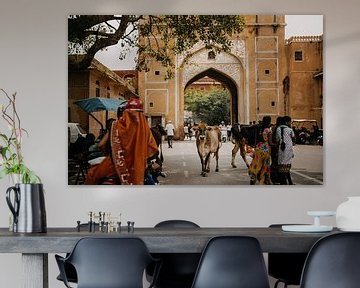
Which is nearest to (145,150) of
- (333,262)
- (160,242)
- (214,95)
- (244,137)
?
(214,95)

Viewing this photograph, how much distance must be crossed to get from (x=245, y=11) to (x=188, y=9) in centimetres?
52

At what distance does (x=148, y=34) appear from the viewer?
637cm

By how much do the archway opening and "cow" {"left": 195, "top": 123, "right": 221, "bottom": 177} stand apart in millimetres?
83

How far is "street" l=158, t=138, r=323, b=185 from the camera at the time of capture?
634cm

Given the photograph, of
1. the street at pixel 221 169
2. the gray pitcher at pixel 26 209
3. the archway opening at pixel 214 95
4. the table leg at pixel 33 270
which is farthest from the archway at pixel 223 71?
the table leg at pixel 33 270

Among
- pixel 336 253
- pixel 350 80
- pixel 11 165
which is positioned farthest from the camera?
pixel 350 80

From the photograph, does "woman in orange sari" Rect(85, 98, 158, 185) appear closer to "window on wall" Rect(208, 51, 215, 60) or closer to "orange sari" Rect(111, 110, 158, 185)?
"orange sari" Rect(111, 110, 158, 185)

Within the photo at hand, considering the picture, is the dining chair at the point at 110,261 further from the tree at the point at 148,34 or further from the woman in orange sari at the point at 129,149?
the tree at the point at 148,34

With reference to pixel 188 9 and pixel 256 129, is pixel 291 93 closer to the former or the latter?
pixel 256 129

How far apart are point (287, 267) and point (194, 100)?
6.63 ft

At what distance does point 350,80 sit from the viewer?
20.8 ft

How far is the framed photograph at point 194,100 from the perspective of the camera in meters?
6.33

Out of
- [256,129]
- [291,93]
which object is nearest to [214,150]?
[256,129]

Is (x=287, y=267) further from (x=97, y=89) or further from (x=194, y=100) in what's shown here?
(x=97, y=89)
